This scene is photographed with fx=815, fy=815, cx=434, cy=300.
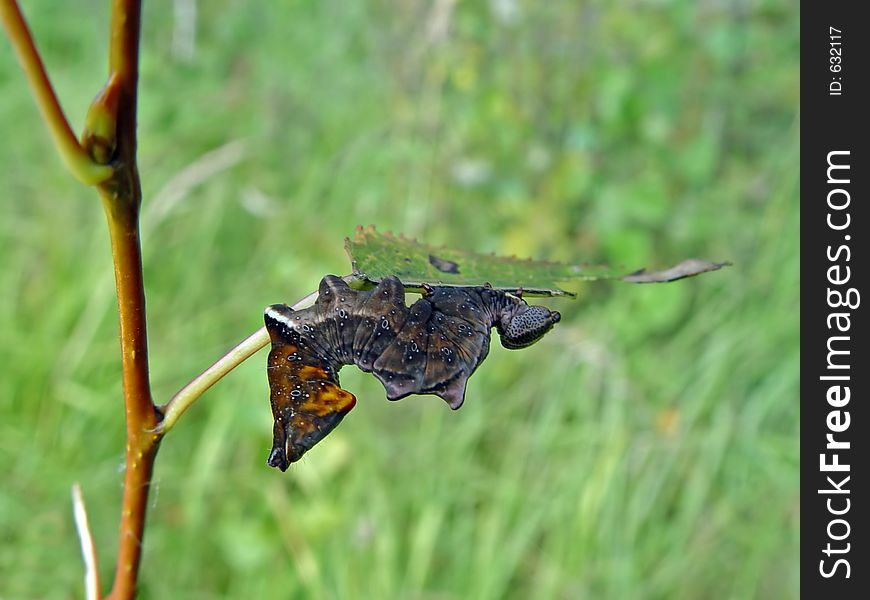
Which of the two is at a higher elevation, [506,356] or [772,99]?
[772,99]

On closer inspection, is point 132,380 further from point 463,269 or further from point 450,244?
point 450,244

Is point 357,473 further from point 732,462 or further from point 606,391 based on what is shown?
point 732,462

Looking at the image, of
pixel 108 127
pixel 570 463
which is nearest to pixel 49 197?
pixel 570 463

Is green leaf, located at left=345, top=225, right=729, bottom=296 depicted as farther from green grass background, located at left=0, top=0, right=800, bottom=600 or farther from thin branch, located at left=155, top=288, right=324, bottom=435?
green grass background, located at left=0, top=0, right=800, bottom=600

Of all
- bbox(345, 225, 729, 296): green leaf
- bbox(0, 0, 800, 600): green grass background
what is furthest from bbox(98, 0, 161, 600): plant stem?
bbox(0, 0, 800, 600): green grass background

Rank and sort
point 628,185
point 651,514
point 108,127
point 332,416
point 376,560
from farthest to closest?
1. point 628,185
2. point 651,514
3. point 376,560
4. point 332,416
5. point 108,127

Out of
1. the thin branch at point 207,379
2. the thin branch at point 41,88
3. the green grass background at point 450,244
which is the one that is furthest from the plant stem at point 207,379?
the green grass background at point 450,244

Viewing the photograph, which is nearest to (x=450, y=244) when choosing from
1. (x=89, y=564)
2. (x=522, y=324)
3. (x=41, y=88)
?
(x=522, y=324)
